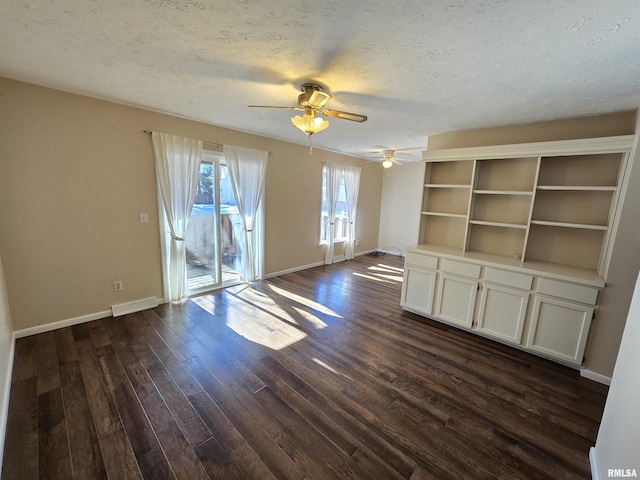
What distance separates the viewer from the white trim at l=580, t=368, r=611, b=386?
232 centimetres

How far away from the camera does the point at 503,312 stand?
111 inches

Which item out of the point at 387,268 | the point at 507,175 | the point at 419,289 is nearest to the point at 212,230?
the point at 419,289

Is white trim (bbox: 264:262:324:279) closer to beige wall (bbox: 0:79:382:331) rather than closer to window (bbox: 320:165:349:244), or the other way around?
window (bbox: 320:165:349:244)

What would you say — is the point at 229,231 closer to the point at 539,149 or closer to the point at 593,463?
the point at 539,149

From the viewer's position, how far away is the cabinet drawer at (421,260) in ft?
10.8

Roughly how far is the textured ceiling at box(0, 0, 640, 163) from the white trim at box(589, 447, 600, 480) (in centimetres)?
Result: 239

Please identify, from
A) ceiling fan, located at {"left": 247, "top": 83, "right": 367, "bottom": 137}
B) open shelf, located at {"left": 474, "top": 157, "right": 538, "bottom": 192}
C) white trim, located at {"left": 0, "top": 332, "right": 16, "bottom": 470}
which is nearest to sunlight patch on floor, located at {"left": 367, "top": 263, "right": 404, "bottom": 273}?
open shelf, located at {"left": 474, "top": 157, "right": 538, "bottom": 192}

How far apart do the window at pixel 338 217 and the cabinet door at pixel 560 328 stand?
3.89m

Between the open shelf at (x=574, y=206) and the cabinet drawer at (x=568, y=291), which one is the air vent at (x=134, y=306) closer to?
the cabinet drawer at (x=568, y=291)

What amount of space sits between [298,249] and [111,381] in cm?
355

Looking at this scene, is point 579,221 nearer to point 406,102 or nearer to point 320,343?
point 406,102

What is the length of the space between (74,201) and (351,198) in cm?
479

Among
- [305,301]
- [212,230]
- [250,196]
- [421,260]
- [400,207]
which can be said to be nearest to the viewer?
[421,260]

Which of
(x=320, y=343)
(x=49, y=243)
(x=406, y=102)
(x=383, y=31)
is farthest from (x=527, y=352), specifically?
(x=49, y=243)
